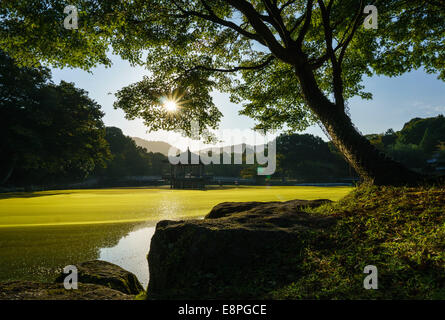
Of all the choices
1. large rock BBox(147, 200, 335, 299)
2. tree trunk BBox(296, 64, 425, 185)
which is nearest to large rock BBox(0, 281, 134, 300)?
large rock BBox(147, 200, 335, 299)

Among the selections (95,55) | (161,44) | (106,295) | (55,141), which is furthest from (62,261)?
(55,141)

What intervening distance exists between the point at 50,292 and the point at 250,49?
8484 millimetres

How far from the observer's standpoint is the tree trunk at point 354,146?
4.37 m

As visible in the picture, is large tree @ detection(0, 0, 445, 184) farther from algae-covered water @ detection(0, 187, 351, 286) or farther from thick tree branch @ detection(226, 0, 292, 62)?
algae-covered water @ detection(0, 187, 351, 286)

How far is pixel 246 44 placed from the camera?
8172 mm

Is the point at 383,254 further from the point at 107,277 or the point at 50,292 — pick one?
the point at 50,292

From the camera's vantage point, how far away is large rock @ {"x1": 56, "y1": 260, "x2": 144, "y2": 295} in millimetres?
2928

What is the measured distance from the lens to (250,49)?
841cm

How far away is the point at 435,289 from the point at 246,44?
8.19 meters

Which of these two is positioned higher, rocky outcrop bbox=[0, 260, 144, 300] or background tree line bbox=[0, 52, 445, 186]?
background tree line bbox=[0, 52, 445, 186]

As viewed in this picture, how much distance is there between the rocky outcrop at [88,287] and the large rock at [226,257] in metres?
0.52

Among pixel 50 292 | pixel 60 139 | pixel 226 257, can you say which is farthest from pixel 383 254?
pixel 60 139

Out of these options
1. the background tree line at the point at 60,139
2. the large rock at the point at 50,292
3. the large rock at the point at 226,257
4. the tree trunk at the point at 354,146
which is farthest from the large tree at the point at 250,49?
the background tree line at the point at 60,139
